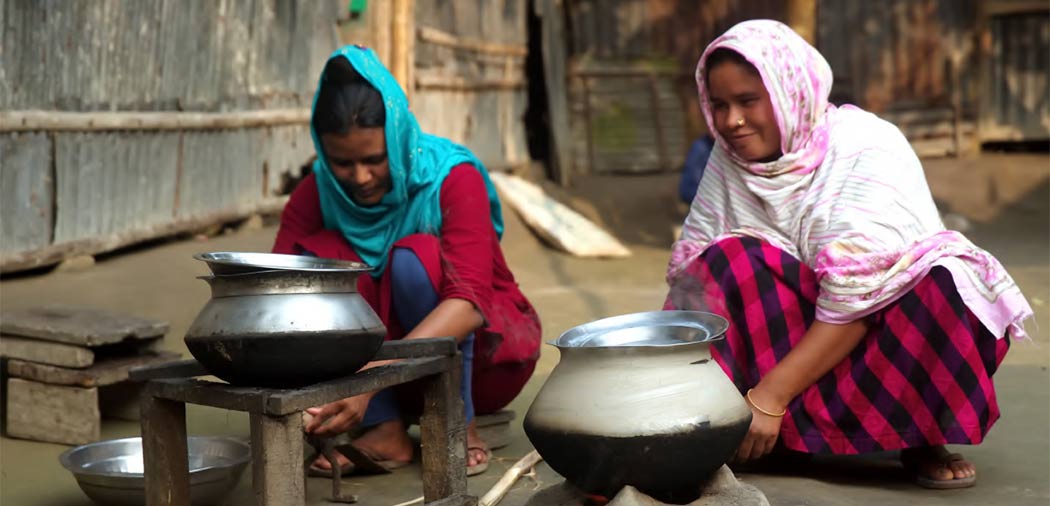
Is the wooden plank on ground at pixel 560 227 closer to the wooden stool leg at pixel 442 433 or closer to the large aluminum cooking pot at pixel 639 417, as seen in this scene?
the wooden stool leg at pixel 442 433

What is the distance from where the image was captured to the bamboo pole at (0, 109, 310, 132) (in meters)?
5.77

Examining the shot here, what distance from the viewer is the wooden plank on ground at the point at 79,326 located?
149 inches

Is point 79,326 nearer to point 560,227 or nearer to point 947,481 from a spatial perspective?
point 947,481

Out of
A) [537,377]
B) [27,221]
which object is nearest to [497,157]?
[27,221]

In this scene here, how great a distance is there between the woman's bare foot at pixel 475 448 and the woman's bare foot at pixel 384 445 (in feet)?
0.56

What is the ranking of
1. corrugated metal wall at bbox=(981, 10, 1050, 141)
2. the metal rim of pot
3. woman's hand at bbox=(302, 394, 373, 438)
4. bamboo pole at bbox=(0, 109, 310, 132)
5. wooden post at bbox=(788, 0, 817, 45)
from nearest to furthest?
the metal rim of pot → woman's hand at bbox=(302, 394, 373, 438) → bamboo pole at bbox=(0, 109, 310, 132) → wooden post at bbox=(788, 0, 817, 45) → corrugated metal wall at bbox=(981, 10, 1050, 141)

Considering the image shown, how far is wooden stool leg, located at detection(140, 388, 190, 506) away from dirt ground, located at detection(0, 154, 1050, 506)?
0.56m

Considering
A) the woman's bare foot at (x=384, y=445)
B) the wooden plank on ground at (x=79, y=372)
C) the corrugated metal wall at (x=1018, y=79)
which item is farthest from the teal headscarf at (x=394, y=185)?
the corrugated metal wall at (x=1018, y=79)

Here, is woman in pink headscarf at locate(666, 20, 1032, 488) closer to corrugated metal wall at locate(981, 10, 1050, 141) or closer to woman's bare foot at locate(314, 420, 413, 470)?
woman's bare foot at locate(314, 420, 413, 470)

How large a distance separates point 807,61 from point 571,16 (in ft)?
32.4

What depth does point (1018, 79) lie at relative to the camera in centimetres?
1240

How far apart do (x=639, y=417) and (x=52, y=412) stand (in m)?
2.24

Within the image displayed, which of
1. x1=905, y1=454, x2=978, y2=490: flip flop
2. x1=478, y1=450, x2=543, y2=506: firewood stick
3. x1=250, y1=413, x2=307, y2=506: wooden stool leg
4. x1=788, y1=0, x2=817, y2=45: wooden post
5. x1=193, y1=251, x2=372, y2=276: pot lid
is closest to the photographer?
x1=250, y1=413, x2=307, y2=506: wooden stool leg

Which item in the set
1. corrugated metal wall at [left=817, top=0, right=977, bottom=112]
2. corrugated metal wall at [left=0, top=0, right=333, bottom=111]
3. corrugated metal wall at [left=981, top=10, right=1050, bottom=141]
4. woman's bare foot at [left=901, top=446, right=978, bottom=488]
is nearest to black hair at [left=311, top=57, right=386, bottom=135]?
woman's bare foot at [left=901, top=446, right=978, bottom=488]
